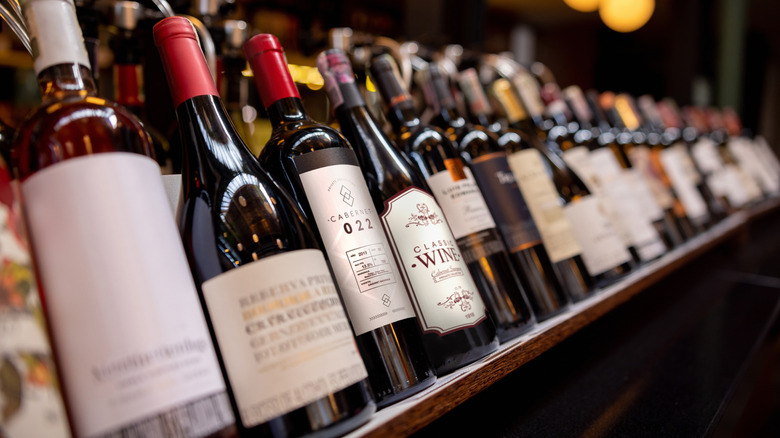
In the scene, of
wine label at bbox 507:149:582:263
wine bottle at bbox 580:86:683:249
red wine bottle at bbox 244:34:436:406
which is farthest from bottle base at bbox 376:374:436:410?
wine bottle at bbox 580:86:683:249

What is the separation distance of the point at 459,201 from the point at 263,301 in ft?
1.04

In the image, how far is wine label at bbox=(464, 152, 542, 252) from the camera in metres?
0.75

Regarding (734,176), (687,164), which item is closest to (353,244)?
(687,164)

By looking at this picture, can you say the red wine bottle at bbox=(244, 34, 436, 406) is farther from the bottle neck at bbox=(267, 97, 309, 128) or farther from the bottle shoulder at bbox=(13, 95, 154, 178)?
the bottle shoulder at bbox=(13, 95, 154, 178)

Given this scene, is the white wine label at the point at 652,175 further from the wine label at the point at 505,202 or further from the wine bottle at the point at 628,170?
the wine label at the point at 505,202

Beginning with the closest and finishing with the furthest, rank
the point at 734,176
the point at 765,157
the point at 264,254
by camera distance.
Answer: the point at 264,254 < the point at 734,176 < the point at 765,157

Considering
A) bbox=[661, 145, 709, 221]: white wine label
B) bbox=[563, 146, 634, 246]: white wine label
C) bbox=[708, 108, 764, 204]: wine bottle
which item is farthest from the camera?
bbox=[708, 108, 764, 204]: wine bottle

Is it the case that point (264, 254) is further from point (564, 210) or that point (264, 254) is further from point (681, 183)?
point (681, 183)

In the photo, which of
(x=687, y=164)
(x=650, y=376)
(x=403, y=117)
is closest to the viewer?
(x=403, y=117)

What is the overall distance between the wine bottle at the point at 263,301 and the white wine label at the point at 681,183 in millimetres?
1221

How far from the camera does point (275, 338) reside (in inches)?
15.7

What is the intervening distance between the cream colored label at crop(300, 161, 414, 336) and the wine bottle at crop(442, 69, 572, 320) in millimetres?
262

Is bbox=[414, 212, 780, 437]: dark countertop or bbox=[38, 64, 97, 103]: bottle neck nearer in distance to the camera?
bbox=[38, 64, 97, 103]: bottle neck

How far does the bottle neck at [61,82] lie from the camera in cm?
41
